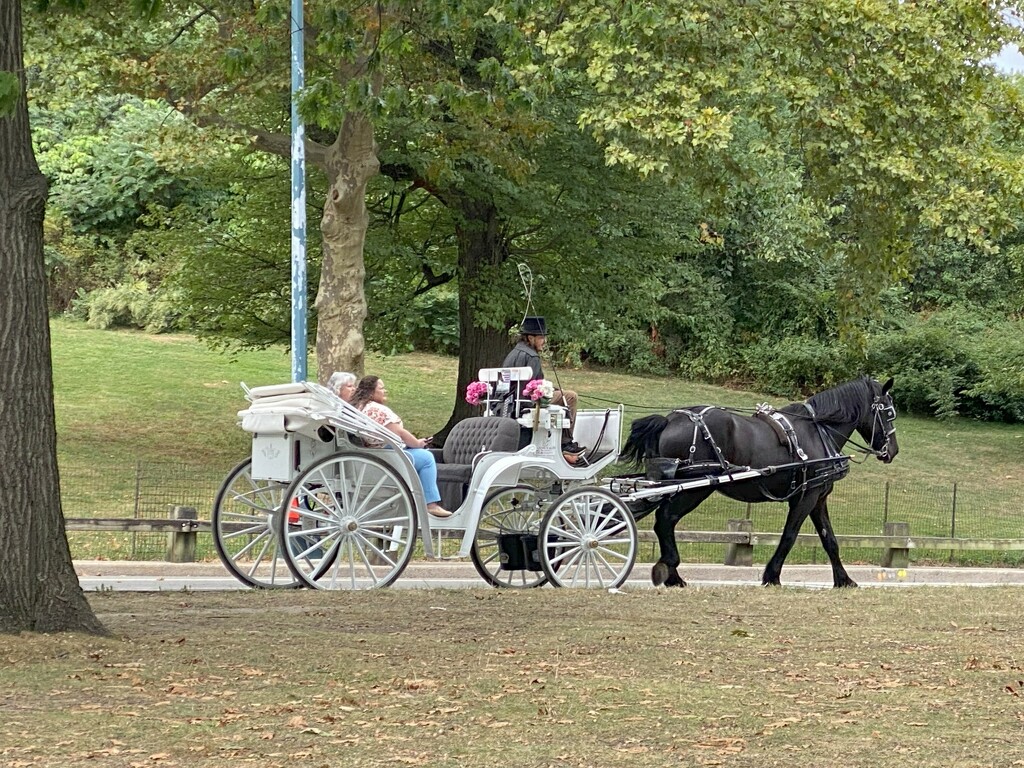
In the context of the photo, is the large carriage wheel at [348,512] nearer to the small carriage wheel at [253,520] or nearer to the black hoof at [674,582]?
the small carriage wheel at [253,520]

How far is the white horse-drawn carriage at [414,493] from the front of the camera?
40.1 feet

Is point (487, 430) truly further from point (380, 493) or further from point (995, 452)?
point (995, 452)

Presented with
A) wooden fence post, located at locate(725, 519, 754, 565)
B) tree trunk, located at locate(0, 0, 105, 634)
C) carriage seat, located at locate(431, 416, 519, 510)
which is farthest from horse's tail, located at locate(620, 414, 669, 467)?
tree trunk, located at locate(0, 0, 105, 634)

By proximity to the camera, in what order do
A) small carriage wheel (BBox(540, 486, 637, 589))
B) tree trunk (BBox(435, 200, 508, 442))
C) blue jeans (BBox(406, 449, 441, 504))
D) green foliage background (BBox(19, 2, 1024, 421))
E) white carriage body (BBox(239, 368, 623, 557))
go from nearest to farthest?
white carriage body (BBox(239, 368, 623, 557)) → blue jeans (BBox(406, 449, 441, 504)) → small carriage wheel (BBox(540, 486, 637, 589)) → green foliage background (BBox(19, 2, 1024, 421)) → tree trunk (BBox(435, 200, 508, 442))

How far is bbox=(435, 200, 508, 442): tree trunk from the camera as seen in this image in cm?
2455

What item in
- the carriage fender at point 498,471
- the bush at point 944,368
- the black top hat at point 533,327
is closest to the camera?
the carriage fender at point 498,471

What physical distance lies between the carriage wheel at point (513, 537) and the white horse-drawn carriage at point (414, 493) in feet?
0.05

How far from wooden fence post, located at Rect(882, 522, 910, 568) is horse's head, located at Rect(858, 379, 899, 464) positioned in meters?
5.44

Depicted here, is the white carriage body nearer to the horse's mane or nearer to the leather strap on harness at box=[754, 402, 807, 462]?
the leather strap on harness at box=[754, 402, 807, 462]

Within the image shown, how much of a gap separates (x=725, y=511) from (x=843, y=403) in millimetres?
9903

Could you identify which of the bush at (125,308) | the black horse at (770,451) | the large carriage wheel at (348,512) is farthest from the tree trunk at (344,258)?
the bush at (125,308)

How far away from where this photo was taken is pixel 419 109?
12297 millimetres

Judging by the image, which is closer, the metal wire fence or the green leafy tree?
the green leafy tree

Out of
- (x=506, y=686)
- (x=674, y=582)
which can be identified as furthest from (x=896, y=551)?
(x=506, y=686)
